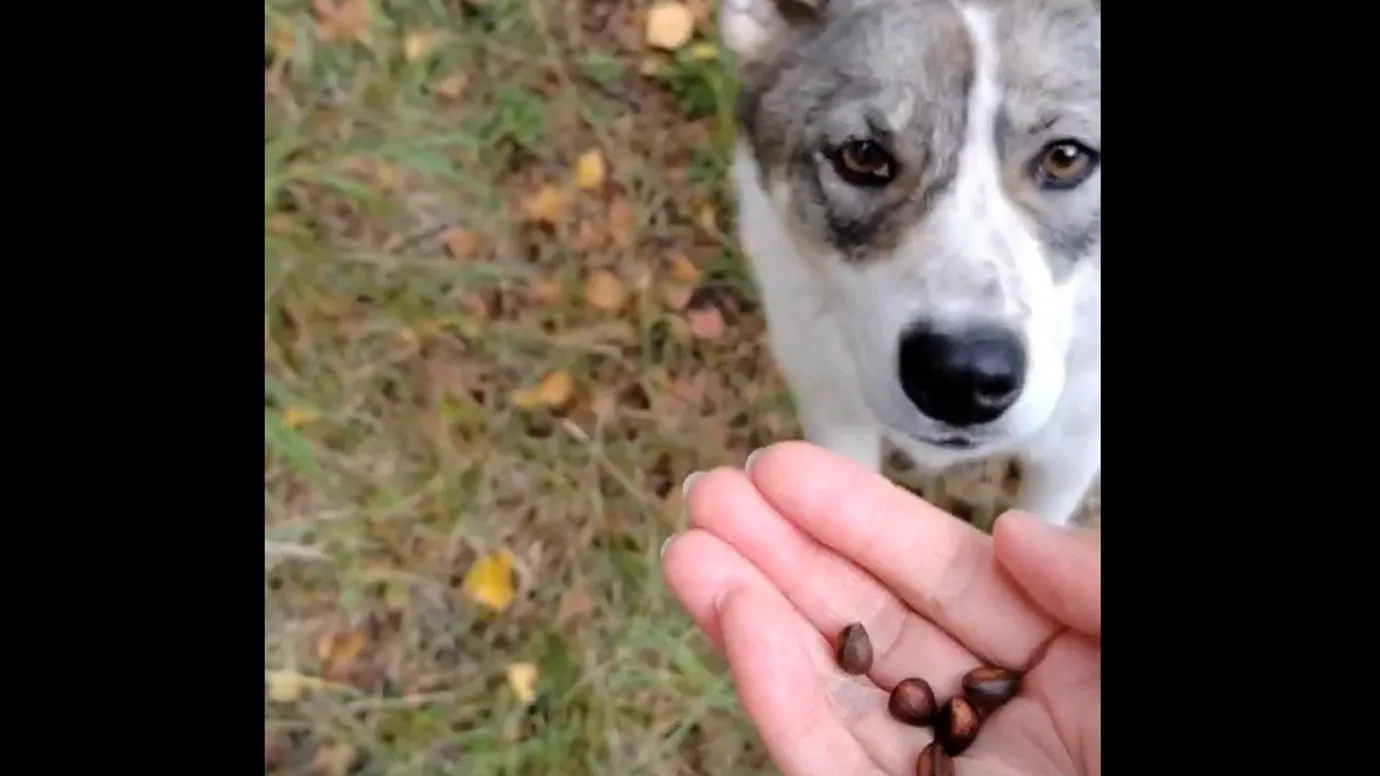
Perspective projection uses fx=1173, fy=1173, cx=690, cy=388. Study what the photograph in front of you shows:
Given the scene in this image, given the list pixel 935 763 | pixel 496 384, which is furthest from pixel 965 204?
pixel 496 384

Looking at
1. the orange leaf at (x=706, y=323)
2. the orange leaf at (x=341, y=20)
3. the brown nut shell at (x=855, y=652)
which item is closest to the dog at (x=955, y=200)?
the brown nut shell at (x=855, y=652)

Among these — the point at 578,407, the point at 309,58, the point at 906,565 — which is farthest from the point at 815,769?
the point at 309,58

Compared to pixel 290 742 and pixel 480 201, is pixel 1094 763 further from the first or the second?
pixel 480 201

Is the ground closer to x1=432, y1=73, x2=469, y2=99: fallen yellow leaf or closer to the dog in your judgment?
x1=432, y1=73, x2=469, y2=99: fallen yellow leaf

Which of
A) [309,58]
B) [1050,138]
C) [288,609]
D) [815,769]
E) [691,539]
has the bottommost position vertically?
[288,609]

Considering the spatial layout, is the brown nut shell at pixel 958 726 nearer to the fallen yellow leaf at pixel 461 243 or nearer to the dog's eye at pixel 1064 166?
the dog's eye at pixel 1064 166

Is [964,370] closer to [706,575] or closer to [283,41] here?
[706,575]

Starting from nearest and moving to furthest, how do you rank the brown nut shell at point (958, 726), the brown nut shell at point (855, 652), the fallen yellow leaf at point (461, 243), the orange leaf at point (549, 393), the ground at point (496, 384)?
the brown nut shell at point (958, 726) → the brown nut shell at point (855, 652) → the ground at point (496, 384) → the orange leaf at point (549, 393) → the fallen yellow leaf at point (461, 243)
